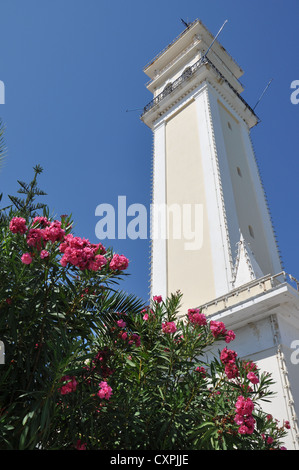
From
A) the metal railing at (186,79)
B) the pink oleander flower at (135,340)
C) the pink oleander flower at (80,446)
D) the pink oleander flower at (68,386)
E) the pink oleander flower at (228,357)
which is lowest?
the pink oleander flower at (80,446)

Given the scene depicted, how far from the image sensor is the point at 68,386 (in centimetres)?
373

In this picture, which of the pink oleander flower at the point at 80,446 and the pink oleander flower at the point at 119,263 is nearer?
the pink oleander flower at the point at 80,446

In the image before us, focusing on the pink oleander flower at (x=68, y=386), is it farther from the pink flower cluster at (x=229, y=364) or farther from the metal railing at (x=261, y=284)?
the metal railing at (x=261, y=284)

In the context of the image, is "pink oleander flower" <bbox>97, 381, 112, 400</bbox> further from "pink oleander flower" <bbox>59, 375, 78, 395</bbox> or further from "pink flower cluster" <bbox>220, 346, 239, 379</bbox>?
"pink flower cluster" <bbox>220, 346, 239, 379</bbox>

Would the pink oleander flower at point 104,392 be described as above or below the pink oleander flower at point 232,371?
below

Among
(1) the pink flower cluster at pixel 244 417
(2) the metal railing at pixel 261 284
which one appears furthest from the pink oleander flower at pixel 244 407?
(2) the metal railing at pixel 261 284

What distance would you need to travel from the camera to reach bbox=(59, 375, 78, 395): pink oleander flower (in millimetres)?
3686

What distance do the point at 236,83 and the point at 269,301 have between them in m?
20.1

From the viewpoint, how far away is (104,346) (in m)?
5.09

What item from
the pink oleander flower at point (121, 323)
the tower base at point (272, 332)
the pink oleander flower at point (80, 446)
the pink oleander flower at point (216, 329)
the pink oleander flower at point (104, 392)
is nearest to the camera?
the pink oleander flower at point (104, 392)

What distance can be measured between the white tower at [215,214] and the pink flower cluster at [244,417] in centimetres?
508

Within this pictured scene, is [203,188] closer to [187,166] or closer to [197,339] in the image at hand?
[187,166]

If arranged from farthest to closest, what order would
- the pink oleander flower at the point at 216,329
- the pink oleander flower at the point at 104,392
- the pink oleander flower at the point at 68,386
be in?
the pink oleander flower at the point at 216,329
the pink oleander flower at the point at 104,392
the pink oleander flower at the point at 68,386

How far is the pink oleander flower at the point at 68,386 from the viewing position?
3.69m
